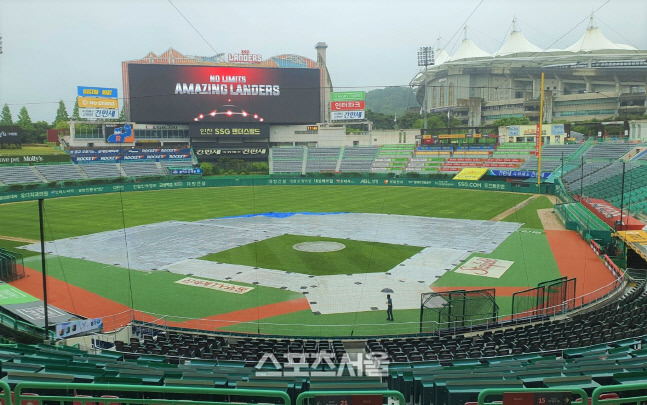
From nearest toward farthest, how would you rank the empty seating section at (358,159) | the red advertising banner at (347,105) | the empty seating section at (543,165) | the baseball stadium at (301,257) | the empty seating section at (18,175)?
the baseball stadium at (301,257) → the empty seating section at (18,175) → the empty seating section at (543,165) → the empty seating section at (358,159) → the red advertising banner at (347,105)

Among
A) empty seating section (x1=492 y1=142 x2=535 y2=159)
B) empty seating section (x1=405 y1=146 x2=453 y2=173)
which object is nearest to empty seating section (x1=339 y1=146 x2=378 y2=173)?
empty seating section (x1=405 y1=146 x2=453 y2=173)

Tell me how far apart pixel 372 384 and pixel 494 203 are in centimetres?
4951

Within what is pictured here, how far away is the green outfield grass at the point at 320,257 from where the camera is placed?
2577cm

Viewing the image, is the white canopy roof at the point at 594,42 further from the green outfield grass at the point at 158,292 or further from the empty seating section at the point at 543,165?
the green outfield grass at the point at 158,292

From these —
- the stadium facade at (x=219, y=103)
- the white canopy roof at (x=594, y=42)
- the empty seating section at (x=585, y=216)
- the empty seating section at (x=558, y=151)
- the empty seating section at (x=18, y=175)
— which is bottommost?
the empty seating section at (x=585, y=216)

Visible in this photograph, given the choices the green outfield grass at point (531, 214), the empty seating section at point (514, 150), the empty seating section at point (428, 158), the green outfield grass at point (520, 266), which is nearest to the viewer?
the green outfield grass at point (520, 266)

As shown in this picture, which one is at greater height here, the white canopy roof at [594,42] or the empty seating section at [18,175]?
the white canopy roof at [594,42]

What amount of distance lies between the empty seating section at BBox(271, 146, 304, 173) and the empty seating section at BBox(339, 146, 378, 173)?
27.6 feet

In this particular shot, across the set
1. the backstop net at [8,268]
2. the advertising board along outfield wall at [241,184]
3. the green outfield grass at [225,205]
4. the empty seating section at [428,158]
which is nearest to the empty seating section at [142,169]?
the advertising board along outfield wall at [241,184]

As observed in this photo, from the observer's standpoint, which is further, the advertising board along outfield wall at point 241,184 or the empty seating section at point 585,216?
the advertising board along outfield wall at point 241,184

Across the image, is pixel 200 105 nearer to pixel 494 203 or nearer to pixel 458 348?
pixel 494 203

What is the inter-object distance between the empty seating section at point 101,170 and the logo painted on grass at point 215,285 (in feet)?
184

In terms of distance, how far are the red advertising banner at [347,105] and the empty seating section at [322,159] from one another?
8.96 meters

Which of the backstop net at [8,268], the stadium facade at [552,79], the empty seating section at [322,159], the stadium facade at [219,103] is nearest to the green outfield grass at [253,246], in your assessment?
the backstop net at [8,268]
